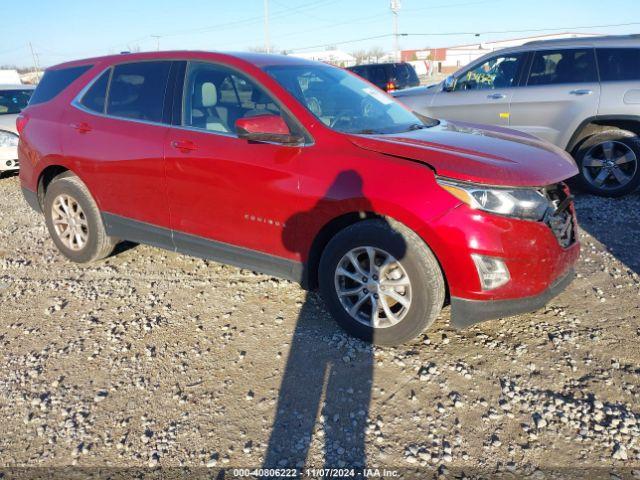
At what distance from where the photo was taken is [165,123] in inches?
146

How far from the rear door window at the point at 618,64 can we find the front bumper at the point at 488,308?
4292 mm

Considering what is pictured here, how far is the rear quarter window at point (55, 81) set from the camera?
4.41 meters

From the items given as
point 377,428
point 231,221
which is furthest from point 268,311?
point 377,428

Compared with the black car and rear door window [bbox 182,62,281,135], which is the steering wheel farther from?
the black car

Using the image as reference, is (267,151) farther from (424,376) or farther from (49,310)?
(49,310)

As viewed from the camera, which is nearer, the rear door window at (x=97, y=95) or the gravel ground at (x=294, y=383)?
the gravel ground at (x=294, y=383)

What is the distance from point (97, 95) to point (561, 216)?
3652 mm

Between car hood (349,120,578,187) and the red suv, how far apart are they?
0.01m

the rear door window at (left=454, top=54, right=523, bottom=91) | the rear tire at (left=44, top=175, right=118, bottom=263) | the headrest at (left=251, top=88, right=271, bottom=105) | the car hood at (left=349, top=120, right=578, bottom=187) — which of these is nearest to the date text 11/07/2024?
the car hood at (left=349, top=120, right=578, bottom=187)

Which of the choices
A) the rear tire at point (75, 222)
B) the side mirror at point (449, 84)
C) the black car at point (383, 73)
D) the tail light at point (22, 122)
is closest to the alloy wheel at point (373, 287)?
the rear tire at point (75, 222)

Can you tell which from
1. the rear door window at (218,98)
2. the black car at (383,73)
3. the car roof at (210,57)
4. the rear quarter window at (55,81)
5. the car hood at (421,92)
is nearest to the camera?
the rear door window at (218,98)

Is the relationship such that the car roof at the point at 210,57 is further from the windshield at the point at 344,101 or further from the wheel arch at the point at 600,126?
the wheel arch at the point at 600,126

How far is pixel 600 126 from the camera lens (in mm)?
6078

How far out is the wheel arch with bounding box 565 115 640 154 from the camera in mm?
5816
